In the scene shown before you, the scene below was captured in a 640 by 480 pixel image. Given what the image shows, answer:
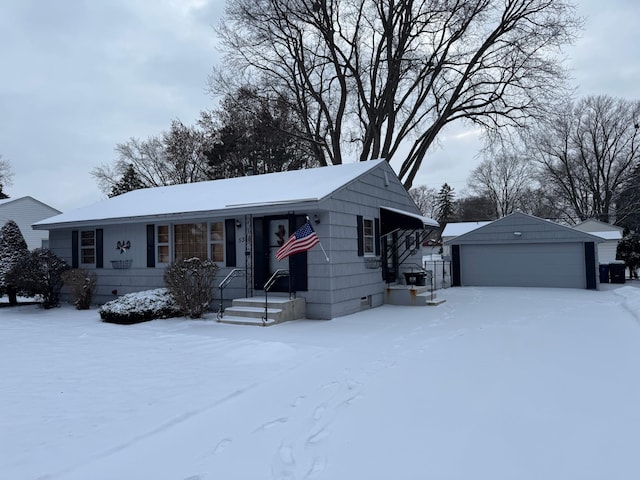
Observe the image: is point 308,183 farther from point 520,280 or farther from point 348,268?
point 520,280

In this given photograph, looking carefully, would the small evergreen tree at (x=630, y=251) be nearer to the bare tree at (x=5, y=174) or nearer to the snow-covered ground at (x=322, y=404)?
the snow-covered ground at (x=322, y=404)

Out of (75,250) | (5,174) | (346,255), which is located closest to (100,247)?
(75,250)

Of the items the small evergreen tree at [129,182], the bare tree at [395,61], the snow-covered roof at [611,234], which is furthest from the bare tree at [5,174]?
the snow-covered roof at [611,234]

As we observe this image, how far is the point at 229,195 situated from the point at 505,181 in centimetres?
3768

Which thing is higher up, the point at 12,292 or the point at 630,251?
the point at 630,251

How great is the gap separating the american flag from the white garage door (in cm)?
1209

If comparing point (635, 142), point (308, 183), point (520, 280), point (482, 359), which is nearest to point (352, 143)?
point (520, 280)

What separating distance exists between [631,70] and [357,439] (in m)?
25.6

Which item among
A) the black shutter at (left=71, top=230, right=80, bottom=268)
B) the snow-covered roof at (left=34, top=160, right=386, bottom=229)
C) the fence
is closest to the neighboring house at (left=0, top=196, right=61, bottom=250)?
the snow-covered roof at (left=34, top=160, right=386, bottom=229)

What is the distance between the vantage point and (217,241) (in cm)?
1110

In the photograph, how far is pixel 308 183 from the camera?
11258 millimetres

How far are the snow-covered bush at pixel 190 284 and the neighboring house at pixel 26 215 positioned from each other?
810 inches

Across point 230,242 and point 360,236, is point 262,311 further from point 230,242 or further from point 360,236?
point 360,236

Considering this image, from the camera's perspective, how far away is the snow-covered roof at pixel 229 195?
1009cm
